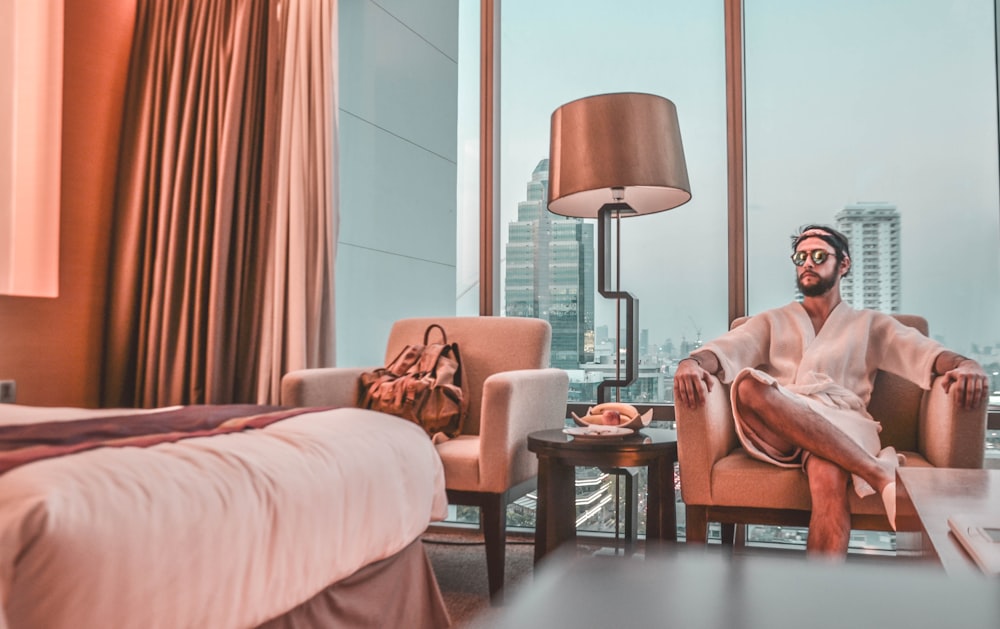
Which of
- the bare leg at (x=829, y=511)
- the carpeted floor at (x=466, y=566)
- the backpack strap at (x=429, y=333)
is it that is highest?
the backpack strap at (x=429, y=333)

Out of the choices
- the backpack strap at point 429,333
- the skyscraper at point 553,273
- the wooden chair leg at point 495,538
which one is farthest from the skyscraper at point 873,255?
the wooden chair leg at point 495,538

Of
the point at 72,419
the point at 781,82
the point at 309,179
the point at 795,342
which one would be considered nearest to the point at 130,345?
the point at 309,179

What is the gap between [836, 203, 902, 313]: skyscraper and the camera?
316cm

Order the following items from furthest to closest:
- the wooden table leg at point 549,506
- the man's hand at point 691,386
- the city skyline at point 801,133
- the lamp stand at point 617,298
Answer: the city skyline at point 801,133 → the lamp stand at point 617,298 → the wooden table leg at point 549,506 → the man's hand at point 691,386

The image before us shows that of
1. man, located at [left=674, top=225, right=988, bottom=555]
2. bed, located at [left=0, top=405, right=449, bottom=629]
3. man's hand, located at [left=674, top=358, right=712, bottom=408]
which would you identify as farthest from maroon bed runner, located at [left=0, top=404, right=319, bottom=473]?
man, located at [left=674, top=225, right=988, bottom=555]

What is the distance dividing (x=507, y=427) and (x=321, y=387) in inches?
29.3

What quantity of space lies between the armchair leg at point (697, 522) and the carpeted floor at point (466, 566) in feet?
1.82

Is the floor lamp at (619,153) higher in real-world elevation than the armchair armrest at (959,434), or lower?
higher

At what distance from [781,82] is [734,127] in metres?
0.28

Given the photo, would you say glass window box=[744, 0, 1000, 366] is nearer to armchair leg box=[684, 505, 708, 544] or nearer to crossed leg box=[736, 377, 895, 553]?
crossed leg box=[736, 377, 895, 553]

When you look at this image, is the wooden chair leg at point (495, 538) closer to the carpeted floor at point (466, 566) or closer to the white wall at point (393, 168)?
the carpeted floor at point (466, 566)

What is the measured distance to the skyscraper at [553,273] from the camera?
3.65 m

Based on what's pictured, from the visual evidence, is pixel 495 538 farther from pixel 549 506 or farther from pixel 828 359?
pixel 828 359

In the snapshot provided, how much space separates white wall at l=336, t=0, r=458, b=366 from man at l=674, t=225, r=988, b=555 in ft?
5.65
